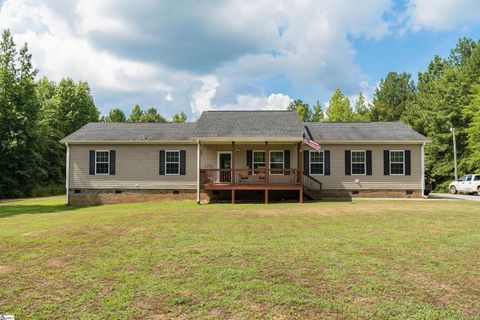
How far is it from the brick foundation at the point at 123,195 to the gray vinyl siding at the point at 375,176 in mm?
7752

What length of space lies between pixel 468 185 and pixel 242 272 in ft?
80.9

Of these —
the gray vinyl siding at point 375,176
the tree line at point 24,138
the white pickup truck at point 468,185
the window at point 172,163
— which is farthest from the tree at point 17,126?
the white pickup truck at point 468,185

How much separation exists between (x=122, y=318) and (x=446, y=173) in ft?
112

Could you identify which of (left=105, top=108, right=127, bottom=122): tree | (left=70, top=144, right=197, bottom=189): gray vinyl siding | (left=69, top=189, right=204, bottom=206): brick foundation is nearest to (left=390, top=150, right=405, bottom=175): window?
(left=70, top=144, right=197, bottom=189): gray vinyl siding

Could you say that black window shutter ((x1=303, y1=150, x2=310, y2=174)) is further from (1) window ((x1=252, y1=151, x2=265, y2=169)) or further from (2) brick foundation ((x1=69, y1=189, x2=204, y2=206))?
(2) brick foundation ((x1=69, y1=189, x2=204, y2=206))

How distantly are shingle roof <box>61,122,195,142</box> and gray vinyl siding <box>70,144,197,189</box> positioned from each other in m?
0.51

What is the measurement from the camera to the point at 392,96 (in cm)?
4691

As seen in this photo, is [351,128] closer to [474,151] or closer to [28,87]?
[474,151]

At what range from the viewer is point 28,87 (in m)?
30.3

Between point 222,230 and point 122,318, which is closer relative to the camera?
point 122,318

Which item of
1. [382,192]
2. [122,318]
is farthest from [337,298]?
[382,192]

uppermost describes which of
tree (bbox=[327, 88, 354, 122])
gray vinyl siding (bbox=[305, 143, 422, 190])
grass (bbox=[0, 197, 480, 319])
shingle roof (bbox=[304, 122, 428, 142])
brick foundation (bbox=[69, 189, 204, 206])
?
tree (bbox=[327, 88, 354, 122])

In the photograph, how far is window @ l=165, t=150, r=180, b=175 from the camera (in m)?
19.1

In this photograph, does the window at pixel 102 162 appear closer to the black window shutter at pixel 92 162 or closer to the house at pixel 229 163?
the house at pixel 229 163
